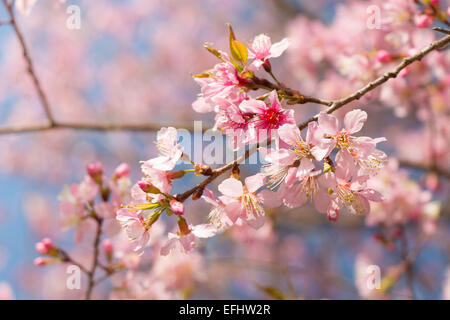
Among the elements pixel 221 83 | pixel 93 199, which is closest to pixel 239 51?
pixel 221 83

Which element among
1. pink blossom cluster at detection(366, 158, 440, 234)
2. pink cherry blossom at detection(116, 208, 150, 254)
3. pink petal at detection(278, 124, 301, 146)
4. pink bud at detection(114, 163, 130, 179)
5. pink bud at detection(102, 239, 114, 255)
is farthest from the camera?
pink blossom cluster at detection(366, 158, 440, 234)

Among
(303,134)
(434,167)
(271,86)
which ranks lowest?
(303,134)

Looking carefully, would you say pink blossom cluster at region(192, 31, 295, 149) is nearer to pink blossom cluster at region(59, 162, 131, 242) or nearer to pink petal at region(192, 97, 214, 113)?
pink petal at region(192, 97, 214, 113)

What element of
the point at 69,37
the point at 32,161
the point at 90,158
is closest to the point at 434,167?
the point at 90,158

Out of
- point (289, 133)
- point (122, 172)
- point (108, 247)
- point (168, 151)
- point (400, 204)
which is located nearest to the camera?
point (289, 133)

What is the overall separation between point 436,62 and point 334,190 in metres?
1.48

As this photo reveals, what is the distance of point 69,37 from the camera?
668cm

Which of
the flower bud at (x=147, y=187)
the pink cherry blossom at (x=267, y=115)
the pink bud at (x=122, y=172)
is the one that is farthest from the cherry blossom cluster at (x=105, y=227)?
the pink cherry blossom at (x=267, y=115)

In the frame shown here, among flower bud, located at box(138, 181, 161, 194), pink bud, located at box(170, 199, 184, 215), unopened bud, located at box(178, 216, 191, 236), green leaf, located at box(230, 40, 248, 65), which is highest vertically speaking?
green leaf, located at box(230, 40, 248, 65)

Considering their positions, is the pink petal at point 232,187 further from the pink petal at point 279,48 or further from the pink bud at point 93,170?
the pink bud at point 93,170

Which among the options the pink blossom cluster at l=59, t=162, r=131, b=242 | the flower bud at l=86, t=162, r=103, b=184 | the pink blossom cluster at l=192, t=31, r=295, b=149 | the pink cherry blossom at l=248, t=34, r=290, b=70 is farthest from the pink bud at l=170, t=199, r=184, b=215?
the flower bud at l=86, t=162, r=103, b=184

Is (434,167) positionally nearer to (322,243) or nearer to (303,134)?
(303,134)

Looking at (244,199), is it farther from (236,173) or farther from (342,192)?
(342,192)
